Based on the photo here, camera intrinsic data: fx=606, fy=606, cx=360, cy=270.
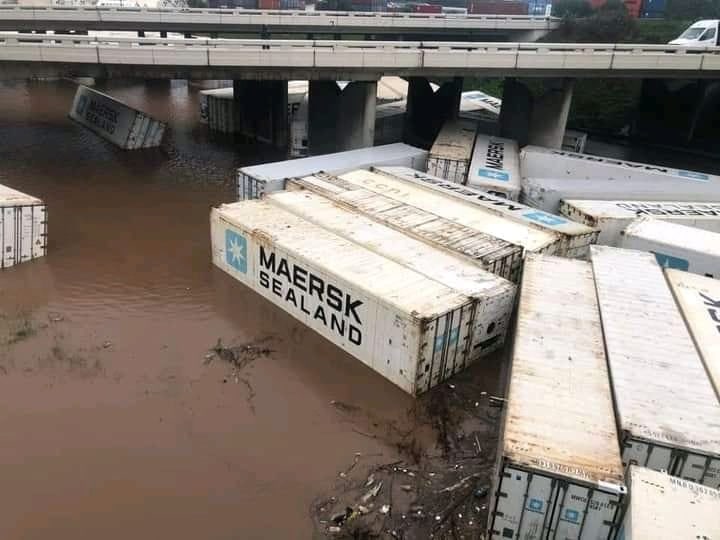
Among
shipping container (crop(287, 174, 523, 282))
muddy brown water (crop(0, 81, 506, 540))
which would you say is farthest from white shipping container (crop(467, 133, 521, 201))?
muddy brown water (crop(0, 81, 506, 540))

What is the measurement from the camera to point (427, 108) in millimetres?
46219

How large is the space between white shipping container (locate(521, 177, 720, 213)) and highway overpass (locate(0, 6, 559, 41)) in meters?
42.8

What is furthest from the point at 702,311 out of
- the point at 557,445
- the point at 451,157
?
the point at 451,157

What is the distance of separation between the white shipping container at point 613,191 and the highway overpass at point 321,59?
10.7m

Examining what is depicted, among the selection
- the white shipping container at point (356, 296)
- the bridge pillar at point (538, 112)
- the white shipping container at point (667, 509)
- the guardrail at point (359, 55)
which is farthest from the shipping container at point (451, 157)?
the white shipping container at point (667, 509)

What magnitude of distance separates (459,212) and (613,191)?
9.94 meters

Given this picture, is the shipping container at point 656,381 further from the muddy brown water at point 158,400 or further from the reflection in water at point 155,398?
the reflection in water at point 155,398

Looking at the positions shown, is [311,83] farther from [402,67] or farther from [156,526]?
[156,526]

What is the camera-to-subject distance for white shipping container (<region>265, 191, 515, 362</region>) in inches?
683

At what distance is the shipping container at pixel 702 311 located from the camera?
47.0ft

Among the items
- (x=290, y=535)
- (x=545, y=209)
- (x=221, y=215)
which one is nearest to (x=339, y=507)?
(x=290, y=535)

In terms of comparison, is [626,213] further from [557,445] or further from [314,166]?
[557,445]

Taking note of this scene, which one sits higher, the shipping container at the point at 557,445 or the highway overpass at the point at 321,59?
the highway overpass at the point at 321,59

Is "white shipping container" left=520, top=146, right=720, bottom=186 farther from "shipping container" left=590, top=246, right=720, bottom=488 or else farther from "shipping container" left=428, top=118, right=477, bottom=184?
"shipping container" left=590, top=246, right=720, bottom=488
